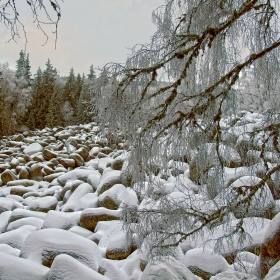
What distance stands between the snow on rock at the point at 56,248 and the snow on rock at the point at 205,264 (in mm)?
1214

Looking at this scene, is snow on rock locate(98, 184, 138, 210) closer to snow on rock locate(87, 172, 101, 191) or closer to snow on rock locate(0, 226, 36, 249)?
snow on rock locate(87, 172, 101, 191)

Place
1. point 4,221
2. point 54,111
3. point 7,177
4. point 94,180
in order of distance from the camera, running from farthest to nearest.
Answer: point 54,111
point 7,177
point 94,180
point 4,221

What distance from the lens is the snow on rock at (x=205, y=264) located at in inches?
142

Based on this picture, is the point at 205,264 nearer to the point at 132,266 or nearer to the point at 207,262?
the point at 207,262

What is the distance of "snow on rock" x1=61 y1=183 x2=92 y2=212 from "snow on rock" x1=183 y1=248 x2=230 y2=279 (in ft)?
11.7

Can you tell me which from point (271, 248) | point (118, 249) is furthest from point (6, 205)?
point (271, 248)

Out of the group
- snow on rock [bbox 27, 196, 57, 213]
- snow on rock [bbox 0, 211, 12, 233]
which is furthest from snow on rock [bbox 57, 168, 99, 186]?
snow on rock [bbox 0, 211, 12, 233]

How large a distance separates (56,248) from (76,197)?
3.59m

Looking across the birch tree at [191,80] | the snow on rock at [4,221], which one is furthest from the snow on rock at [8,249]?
the birch tree at [191,80]

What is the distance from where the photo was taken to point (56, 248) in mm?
3705

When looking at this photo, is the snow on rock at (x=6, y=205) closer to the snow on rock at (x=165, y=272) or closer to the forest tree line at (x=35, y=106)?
the snow on rock at (x=165, y=272)

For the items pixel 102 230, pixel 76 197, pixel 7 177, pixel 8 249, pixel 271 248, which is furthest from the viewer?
pixel 7 177

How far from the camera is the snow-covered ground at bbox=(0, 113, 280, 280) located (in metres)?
2.70

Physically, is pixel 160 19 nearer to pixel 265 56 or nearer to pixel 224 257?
pixel 265 56
